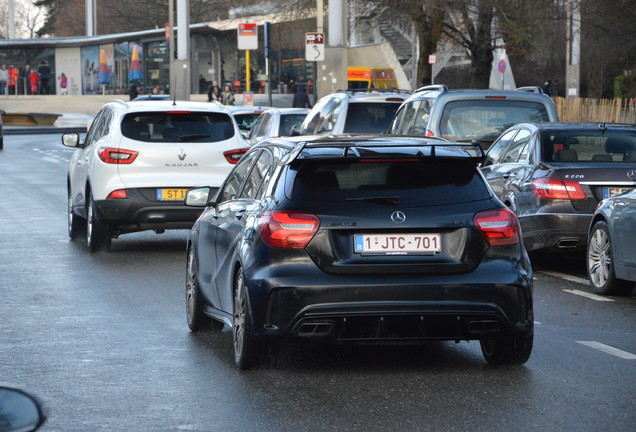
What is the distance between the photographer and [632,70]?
218 feet

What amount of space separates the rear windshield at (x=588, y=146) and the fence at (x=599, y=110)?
25165 mm

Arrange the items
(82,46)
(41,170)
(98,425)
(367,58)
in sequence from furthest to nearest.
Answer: (82,46) → (367,58) → (41,170) → (98,425)

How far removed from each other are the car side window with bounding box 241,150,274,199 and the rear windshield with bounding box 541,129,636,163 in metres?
5.61

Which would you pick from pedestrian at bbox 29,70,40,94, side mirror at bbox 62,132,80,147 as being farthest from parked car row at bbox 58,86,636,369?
pedestrian at bbox 29,70,40,94

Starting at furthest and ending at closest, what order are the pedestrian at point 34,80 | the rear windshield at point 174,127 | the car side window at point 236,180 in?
the pedestrian at point 34,80 < the rear windshield at point 174,127 < the car side window at point 236,180

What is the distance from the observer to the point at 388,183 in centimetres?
762

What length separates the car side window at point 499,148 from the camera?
49.7 ft

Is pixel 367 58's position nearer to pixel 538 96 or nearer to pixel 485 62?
pixel 485 62

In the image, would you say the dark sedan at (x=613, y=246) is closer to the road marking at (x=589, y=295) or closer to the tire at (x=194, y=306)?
the road marking at (x=589, y=295)

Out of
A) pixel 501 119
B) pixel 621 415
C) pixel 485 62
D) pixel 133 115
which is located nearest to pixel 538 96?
pixel 501 119

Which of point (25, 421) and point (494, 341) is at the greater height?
point (25, 421)

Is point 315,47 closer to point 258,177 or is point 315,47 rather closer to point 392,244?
Answer: point 258,177

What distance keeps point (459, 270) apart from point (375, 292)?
0.48 meters

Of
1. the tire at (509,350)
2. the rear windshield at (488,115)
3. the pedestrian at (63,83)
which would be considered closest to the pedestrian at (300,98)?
the rear windshield at (488,115)
